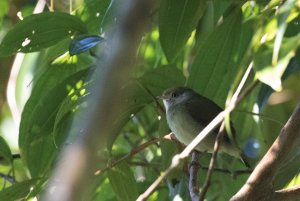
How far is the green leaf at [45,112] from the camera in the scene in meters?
2.53

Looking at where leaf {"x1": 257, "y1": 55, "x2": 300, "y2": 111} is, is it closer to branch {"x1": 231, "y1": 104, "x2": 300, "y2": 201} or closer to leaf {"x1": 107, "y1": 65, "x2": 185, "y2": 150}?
leaf {"x1": 107, "y1": 65, "x2": 185, "y2": 150}

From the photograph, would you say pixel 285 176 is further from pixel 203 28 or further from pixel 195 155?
pixel 203 28

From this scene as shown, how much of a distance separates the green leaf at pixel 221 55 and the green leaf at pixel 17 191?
74 cm

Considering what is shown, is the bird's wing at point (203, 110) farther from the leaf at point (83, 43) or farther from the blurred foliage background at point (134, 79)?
the leaf at point (83, 43)

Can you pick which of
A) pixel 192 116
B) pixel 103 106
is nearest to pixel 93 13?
pixel 192 116

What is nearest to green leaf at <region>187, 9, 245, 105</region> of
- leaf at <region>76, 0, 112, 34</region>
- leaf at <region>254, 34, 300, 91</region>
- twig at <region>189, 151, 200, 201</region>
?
twig at <region>189, 151, 200, 201</region>

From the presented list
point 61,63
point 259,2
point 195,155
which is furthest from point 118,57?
point 61,63

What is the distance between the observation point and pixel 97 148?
33.5 inches

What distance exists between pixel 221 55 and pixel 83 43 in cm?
60

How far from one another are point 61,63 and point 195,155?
684mm

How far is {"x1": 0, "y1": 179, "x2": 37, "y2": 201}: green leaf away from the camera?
237 centimetres

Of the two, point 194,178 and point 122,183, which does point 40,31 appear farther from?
point 194,178

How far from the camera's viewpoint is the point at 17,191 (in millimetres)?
2414

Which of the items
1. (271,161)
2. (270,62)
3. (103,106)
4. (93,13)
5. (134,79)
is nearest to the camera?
(103,106)
